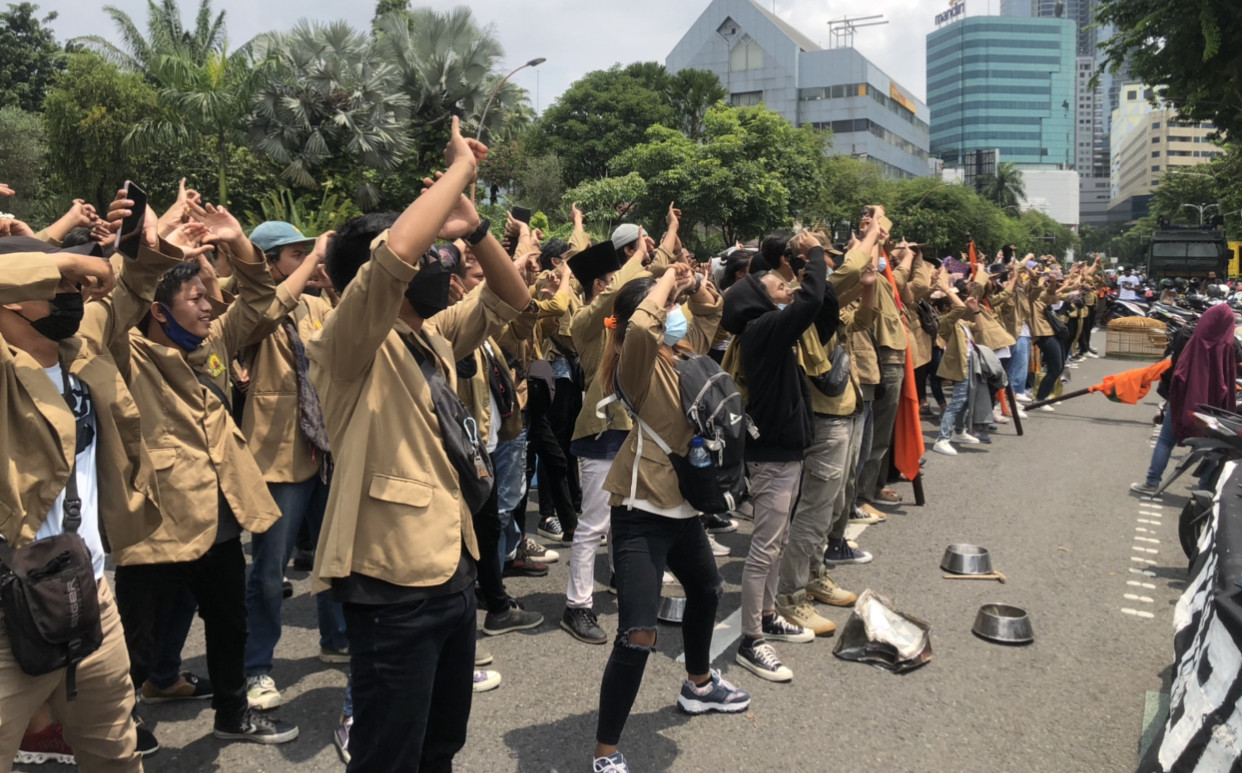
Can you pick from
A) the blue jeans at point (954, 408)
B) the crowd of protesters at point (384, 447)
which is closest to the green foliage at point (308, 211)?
the blue jeans at point (954, 408)

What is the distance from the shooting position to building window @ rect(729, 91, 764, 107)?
82.5m

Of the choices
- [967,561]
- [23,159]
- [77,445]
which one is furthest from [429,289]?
[23,159]

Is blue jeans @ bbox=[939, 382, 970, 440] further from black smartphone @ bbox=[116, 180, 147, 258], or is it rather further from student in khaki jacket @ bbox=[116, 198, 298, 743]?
black smartphone @ bbox=[116, 180, 147, 258]

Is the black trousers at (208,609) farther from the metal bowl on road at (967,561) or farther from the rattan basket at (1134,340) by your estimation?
the rattan basket at (1134,340)

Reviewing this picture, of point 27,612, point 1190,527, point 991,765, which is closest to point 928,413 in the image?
point 1190,527

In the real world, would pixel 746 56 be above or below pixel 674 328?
above

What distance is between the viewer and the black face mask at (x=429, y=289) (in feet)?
8.60

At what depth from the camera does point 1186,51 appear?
47.9ft

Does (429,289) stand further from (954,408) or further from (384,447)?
(954,408)

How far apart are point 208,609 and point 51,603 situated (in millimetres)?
1297

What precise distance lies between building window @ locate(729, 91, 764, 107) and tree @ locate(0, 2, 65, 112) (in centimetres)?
5461

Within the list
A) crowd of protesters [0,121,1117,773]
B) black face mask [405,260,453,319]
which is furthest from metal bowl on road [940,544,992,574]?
black face mask [405,260,453,319]

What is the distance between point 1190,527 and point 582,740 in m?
4.36

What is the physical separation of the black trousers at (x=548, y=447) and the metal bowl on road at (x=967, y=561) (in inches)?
99.7
